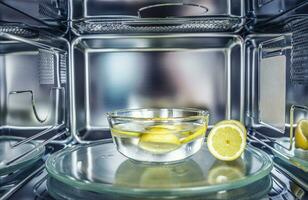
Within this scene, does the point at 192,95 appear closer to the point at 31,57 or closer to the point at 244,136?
the point at 244,136

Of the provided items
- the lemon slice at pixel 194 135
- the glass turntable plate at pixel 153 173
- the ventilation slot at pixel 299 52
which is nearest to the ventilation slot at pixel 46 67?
the glass turntable plate at pixel 153 173

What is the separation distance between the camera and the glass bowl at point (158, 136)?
771 millimetres

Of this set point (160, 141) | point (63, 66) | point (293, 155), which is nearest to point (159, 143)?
point (160, 141)

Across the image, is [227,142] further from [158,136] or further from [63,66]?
[63,66]

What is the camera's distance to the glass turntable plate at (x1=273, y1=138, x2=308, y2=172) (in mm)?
702

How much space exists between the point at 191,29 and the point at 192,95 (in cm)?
19

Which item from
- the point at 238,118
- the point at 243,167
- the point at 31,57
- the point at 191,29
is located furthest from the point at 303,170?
the point at 31,57

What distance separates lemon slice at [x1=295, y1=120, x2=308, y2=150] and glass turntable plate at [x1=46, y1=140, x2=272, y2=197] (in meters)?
0.07

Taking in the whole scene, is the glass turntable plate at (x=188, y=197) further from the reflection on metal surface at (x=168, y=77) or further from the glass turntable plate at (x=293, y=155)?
the reflection on metal surface at (x=168, y=77)

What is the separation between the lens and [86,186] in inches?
25.0

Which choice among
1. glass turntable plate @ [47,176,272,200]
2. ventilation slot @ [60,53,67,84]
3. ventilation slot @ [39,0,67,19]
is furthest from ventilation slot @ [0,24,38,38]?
glass turntable plate @ [47,176,272,200]

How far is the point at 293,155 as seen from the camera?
2.47ft

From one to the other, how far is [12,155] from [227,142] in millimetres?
434

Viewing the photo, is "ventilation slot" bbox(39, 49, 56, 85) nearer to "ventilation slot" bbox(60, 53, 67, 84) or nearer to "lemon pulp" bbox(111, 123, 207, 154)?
"ventilation slot" bbox(60, 53, 67, 84)
